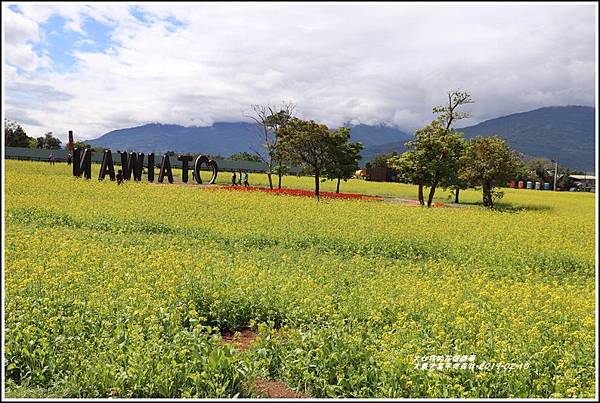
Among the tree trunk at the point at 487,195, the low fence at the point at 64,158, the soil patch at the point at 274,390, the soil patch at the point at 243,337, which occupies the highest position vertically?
the low fence at the point at 64,158

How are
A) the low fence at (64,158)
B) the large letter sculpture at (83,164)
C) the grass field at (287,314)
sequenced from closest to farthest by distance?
the grass field at (287,314) < the large letter sculpture at (83,164) < the low fence at (64,158)

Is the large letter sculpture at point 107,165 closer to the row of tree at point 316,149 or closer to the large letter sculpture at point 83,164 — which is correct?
the large letter sculpture at point 83,164

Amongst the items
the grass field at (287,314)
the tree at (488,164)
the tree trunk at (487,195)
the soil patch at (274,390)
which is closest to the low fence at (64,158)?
the tree trunk at (487,195)

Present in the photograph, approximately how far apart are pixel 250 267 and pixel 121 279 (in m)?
2.47

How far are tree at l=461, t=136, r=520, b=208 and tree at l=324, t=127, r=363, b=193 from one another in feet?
27.0

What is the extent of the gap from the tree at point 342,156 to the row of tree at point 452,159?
3296 mm

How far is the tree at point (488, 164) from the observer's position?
36.6m

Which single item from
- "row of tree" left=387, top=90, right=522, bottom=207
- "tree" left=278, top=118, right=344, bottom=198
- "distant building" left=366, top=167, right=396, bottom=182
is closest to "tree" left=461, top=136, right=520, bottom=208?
"row of tree" left=387, top=90, right=522, bottom=207

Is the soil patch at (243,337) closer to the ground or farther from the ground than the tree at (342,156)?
closer to the ground

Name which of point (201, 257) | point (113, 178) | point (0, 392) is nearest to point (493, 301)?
point (201, 257)

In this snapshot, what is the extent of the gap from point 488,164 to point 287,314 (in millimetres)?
32709

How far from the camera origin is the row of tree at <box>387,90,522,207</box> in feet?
114

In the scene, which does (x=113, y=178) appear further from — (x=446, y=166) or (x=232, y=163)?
(x=232, y=163)

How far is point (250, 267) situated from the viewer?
1017cm
